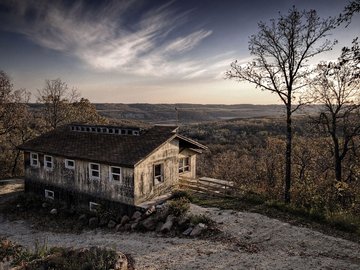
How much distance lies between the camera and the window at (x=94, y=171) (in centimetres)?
2188

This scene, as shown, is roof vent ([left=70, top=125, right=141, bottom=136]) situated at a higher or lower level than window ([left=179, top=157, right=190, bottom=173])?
higher

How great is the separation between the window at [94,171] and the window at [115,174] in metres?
1.40

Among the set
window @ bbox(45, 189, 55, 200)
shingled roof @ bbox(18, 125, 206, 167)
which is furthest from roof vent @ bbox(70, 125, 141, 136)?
window @ bbox(45, 189, 55, 200)

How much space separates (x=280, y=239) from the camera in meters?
14.8

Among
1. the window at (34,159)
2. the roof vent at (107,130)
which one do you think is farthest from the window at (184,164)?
the window at (34,159)

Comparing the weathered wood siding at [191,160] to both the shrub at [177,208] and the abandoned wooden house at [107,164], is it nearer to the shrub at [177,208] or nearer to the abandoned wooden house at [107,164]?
the abandoned wooden house at [107,164]

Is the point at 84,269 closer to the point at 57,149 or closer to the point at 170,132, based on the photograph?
the point at 170,132

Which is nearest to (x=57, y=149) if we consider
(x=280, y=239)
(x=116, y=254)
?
(x=116, y=254)

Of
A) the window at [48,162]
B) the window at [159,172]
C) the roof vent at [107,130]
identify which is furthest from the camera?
the window at [48,162]

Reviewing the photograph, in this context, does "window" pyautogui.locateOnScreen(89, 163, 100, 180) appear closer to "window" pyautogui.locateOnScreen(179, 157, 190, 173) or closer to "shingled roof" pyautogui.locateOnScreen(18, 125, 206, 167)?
"shingled roof" pyautogui.locateOnScreen(18, 125, 206, 167)

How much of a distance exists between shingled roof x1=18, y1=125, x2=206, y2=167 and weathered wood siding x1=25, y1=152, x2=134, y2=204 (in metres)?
0.66

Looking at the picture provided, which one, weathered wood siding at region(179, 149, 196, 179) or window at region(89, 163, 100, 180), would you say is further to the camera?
weathered wood siding at region(179, 149, 196, 179)

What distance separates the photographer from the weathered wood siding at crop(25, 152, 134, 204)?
66.4 feet

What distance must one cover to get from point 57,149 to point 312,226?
19897mm
